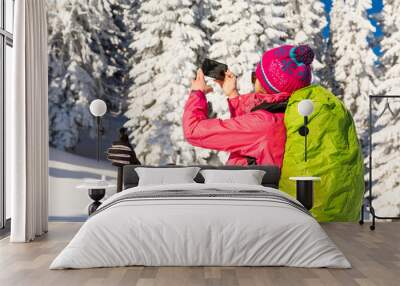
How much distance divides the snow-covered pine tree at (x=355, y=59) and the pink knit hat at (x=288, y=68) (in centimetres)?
49

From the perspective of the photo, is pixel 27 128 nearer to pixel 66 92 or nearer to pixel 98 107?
pixel 98 107

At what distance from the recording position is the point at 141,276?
154 inches

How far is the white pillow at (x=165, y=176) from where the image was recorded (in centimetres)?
620

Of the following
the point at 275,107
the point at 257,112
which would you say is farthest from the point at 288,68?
the point at 257,112

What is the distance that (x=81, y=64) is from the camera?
23.3ft

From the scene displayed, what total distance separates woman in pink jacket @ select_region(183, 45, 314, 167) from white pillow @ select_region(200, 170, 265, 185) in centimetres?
54

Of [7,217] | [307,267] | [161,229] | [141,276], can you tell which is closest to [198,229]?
[161,229]

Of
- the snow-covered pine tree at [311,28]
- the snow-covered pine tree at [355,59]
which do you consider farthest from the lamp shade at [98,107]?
the snow-covered pine tree at [355,59]

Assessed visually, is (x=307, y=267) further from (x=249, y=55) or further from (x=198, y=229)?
(x=249, y=55)

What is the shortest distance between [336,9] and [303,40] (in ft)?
1.86

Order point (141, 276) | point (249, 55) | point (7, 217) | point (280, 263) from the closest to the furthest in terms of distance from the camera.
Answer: point (141, 276)
point (280, 263)
point (7, 217)
point (249, 55)

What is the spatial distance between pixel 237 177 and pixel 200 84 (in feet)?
4.62

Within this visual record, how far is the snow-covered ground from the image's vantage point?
7.08 m

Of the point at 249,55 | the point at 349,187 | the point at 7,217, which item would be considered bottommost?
the point at 7,217
